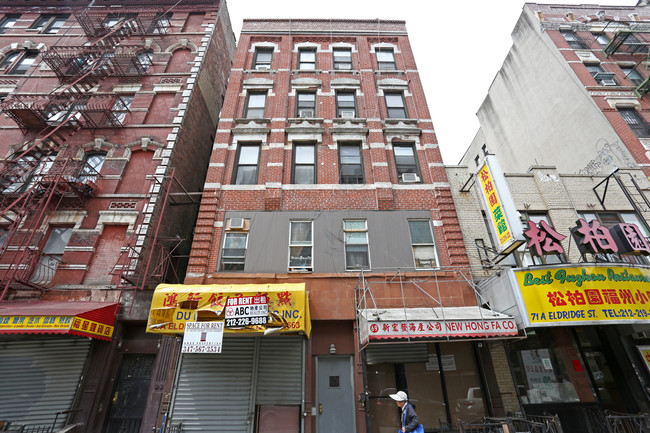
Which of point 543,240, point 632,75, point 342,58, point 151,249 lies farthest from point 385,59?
point 632,75

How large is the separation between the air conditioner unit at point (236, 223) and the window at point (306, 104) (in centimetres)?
622

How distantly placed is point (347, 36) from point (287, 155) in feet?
31.4

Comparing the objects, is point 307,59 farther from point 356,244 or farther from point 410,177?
point 356,244

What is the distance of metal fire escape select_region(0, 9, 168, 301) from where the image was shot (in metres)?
11.5

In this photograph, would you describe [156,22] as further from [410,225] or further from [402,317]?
[402,317]

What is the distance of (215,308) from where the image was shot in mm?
8477

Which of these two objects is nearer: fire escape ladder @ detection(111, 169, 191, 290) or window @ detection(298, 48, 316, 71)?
fire escape ladder @ detection(111, 169, 191, 290)

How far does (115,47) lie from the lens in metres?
16.6

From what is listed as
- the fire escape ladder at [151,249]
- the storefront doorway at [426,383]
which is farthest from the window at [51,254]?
the storefront doorway at [426,383]

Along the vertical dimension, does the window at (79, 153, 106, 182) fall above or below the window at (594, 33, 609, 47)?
below

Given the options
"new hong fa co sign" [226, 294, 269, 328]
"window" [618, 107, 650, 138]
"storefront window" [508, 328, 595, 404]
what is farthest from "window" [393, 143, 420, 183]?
"window" [618, 107, 650, 138]

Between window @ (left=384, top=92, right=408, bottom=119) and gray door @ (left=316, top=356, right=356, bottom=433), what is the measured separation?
11.3 metres

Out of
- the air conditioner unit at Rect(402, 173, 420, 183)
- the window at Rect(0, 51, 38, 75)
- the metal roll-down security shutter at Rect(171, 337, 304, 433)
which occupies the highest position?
the window at Rect(0, 51, 38, 75)

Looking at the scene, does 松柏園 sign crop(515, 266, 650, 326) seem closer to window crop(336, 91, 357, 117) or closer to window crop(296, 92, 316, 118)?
window crop(336, 91, 357, 117)
